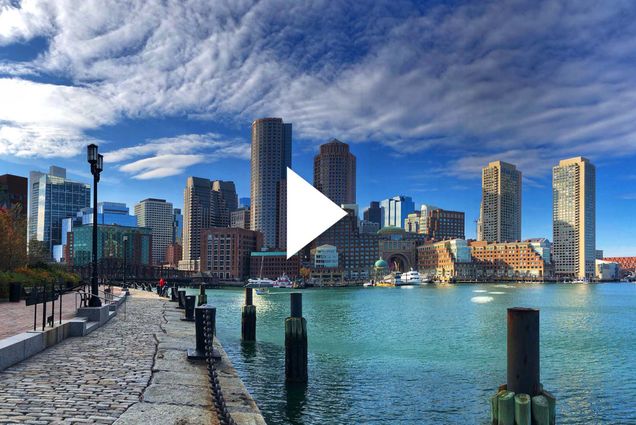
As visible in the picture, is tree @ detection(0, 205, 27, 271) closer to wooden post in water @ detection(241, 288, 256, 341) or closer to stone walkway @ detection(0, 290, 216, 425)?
wooden post in water @ detection(241, 288, 256, 341)

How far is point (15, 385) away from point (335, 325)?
140ft

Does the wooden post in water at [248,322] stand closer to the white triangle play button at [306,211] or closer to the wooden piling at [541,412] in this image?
the white triangle play button at [306,211]

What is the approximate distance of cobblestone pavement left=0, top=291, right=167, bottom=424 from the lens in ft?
33.9

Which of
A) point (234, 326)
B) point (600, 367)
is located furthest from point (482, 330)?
point (234, 326)

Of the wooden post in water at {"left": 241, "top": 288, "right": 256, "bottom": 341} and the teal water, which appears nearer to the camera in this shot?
the teal water

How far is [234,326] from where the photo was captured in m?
50.1

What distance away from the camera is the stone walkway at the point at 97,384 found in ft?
34.2

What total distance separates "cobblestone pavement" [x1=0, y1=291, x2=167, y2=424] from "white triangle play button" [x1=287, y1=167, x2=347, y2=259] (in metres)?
22.8

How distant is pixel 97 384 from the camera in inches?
511

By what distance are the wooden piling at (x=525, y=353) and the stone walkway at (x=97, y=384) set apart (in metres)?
6.04

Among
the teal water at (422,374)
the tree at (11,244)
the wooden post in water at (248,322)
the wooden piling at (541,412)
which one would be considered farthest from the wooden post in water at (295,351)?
the tree at (11,244)

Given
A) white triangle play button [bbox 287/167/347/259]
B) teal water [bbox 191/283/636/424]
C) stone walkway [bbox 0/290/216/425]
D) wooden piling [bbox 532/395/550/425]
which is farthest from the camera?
white triangle play button [bbox 287/167/347/259]

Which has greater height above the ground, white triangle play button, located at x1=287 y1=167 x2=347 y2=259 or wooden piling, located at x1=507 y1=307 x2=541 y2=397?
white triangle play button, located at x1=287 y1=167 x2=347 y2=259

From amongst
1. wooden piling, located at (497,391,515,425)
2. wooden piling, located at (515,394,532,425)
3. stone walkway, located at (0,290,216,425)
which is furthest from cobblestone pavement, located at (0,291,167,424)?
wooden piling, located at (515,394,532,425)
